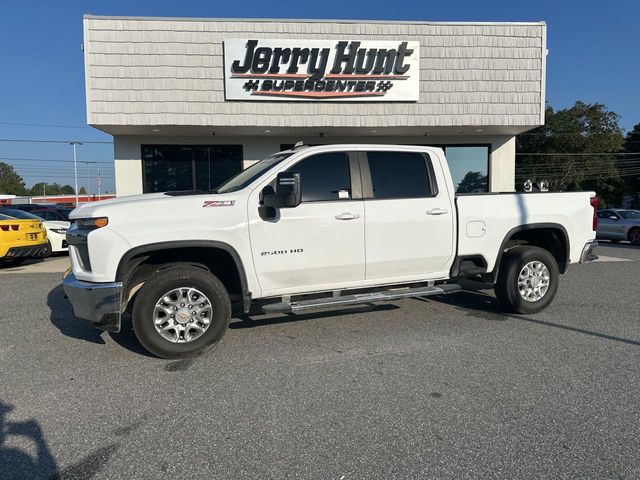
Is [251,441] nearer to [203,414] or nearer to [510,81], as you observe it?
[203,414]

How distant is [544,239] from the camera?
6.19m

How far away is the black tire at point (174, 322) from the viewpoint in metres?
4.19

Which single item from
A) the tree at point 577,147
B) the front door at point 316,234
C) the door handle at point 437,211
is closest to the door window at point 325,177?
the front door at point 316,234

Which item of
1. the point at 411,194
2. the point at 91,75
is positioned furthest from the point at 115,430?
the point at 91,75

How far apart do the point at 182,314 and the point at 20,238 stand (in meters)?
7.96

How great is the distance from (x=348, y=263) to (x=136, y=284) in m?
2.16

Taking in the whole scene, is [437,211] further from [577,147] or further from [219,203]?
[577,147]

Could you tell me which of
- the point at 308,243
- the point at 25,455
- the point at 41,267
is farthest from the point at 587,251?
the point at 41,267

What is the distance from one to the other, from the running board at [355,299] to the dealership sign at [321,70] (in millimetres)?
7401

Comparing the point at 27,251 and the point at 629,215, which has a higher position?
the point at 629,215

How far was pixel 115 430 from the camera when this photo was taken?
3.07 meters

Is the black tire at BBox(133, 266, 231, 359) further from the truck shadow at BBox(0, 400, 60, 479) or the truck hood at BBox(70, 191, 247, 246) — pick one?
the truck shadow at BBox(0, 400, 60, 479)

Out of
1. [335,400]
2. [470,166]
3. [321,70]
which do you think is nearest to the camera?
[335,400]

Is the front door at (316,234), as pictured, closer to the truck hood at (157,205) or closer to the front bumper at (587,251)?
the truck hood at (157,205)
